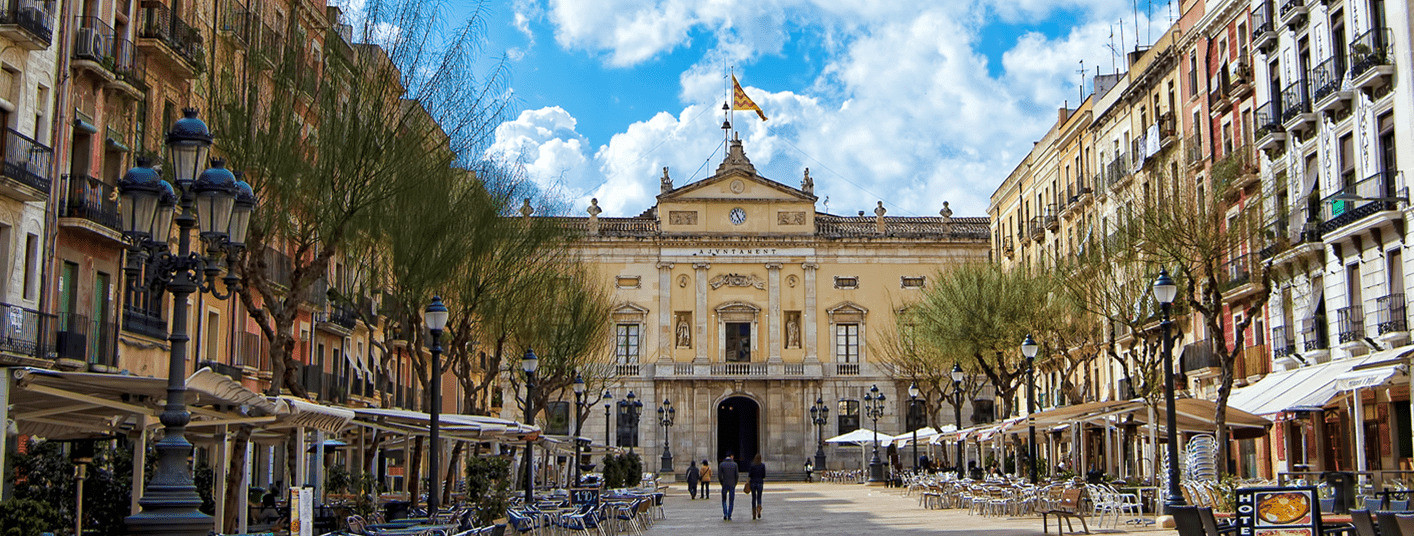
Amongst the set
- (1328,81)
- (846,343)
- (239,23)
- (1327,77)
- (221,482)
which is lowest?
(221,482)

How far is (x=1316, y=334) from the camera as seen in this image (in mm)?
31922

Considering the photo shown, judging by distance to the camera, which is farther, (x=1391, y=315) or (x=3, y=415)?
(x=1391, y=315)

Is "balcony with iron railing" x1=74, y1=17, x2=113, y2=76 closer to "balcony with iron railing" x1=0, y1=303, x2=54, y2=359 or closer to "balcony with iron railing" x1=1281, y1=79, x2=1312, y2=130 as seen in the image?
"balcony with iron railing" x1=0, y1=303, x2=54, y2=359

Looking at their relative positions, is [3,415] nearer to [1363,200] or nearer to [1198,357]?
Result: [1363,200]

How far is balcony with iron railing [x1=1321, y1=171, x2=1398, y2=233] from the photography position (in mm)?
27953

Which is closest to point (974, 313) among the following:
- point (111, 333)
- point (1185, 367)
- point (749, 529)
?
point (1185, 367)

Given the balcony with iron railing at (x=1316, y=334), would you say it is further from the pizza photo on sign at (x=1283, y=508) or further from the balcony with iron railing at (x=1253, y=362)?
the pizza photo on sign at (x=1283, y=508)

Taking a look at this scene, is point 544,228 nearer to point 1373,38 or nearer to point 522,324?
point 522,324

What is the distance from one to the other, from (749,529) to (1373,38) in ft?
53.1

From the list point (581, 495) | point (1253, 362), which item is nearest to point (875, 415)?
point (1253, 362)

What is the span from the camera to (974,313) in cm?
4331

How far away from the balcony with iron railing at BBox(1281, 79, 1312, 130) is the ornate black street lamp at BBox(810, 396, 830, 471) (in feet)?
121

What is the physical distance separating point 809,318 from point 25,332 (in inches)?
1996

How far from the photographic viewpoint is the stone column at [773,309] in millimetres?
70312
